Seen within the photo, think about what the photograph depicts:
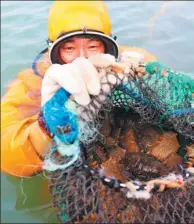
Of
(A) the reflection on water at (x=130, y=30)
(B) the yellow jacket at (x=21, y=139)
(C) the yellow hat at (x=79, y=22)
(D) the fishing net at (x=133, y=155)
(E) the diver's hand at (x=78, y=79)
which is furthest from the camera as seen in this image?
(A) the reflection on water at (x=130, y=30)

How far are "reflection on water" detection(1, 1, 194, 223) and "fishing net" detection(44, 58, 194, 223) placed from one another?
7.96ft

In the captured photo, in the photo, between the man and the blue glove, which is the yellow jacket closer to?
the man

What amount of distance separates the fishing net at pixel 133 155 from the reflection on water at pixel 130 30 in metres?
2.43

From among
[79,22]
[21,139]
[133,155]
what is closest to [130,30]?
[79,22]

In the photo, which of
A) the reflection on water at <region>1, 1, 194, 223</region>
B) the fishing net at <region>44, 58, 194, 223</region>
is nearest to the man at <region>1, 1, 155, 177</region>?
the fishing net at <region>44, 58, 194, 223</region>

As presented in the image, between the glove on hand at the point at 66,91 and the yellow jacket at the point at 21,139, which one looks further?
the yellow jacket at the point at 21,139

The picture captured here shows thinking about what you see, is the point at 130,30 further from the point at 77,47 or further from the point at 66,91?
the point at 66,91

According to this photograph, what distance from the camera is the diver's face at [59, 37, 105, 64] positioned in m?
3.39

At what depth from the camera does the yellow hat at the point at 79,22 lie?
335 cm

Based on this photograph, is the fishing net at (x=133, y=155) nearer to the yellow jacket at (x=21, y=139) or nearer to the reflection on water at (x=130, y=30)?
the yellow jacket at (x=21, y=139)

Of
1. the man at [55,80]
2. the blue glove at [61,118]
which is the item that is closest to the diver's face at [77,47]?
the man at [55,80]

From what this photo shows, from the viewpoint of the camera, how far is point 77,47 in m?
3.41

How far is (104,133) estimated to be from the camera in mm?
2762

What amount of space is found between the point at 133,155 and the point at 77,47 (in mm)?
1289
